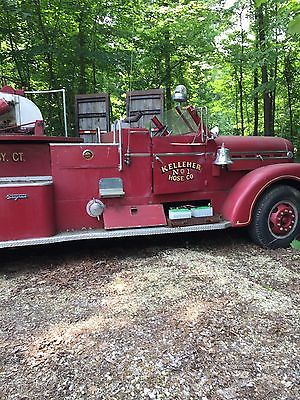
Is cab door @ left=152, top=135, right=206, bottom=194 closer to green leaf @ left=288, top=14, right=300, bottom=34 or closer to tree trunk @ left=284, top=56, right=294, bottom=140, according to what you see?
green leaf @ left=288, top=14, right=300, bottom=34

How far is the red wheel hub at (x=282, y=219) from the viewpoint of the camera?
443cm

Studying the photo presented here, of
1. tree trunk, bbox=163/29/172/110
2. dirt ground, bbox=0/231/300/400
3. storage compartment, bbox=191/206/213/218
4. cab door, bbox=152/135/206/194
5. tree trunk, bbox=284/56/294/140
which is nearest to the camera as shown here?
dirt ground, bbox=0/231/300/400

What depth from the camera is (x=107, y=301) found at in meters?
3.03

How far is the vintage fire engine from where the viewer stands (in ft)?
12.4

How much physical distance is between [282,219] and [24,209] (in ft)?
10.1

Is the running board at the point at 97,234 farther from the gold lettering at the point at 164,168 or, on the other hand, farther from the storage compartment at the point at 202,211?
the gold lettering at the point at 164,168

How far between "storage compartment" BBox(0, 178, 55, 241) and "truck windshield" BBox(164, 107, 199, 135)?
181cm

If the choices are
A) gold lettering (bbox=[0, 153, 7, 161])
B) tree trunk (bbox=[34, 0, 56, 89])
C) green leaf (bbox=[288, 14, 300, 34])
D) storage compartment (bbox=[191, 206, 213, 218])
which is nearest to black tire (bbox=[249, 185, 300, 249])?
storage compartment (bbox=[191, 206, 213, 218])

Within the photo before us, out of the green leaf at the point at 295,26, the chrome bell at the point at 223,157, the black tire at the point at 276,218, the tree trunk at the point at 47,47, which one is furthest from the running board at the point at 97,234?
the tree trunk at the point at 47,47

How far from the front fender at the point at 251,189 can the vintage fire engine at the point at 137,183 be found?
0.04 ft

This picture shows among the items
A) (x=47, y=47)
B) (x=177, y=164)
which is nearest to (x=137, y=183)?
(x=177, y=164)

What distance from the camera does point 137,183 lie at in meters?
4.25

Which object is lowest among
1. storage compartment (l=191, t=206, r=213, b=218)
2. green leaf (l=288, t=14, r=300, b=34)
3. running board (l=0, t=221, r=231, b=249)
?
running board (l=0, t=221, r=231, b=249)

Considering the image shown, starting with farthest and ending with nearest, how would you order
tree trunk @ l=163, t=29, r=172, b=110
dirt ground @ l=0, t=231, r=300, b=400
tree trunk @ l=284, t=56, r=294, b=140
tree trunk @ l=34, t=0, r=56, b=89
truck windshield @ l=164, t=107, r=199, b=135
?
tree trunk @ l=163, t=29, r=172, b=110 < tree trunk @ l=284, t=56, r=294, b=140 < tree trunk @ l=34, t=0, r=56, b=89 < truck windshield @ l=164, t=107, r=199, b=135 < dirt ground @ l=0, t=231, r=300, b=400
